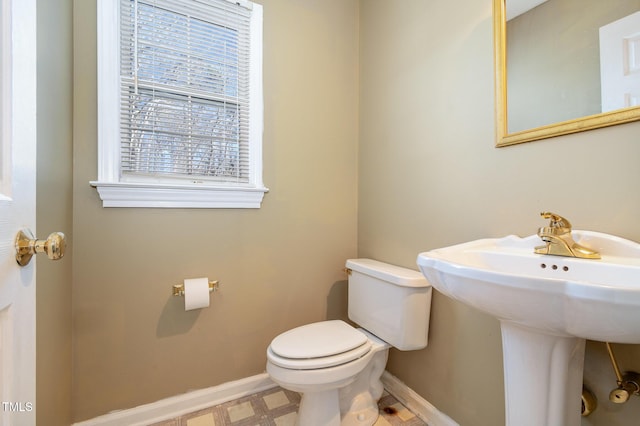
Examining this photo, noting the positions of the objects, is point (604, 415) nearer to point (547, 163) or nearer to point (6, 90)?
point (547, 163)

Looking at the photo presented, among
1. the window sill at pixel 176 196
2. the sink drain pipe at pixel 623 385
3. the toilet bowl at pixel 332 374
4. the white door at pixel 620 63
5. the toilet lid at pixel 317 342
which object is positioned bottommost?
the toilet bowl at pixel 332 374

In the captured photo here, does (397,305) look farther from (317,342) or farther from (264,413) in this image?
(264,413)

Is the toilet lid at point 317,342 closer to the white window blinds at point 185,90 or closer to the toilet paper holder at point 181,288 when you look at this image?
the toilet paper holder at point 181,288

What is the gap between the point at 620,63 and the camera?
2.59ft

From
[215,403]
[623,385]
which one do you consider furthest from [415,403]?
[215,403]

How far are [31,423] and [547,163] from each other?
58.9 inches

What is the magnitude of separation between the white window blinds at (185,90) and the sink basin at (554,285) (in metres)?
1.18

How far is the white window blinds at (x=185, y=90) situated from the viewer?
4.19 feet

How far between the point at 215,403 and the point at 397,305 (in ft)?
3.50

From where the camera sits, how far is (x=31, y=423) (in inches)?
20.8

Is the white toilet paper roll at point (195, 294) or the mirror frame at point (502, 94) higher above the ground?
the mirror frame at point (502, 94)

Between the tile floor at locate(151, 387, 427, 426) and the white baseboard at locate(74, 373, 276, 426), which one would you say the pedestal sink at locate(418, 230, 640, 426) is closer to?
the tile floor at locate(151, 387, 427, 426)

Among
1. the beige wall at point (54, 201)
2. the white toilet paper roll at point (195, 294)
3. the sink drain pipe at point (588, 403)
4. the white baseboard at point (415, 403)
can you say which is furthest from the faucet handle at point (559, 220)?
the beige wall at point (54, 201)

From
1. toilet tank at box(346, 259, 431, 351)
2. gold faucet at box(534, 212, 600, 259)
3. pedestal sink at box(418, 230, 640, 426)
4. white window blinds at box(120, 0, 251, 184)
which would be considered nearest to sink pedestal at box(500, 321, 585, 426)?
pedestal sink at box(418, 230, 640, 426)
